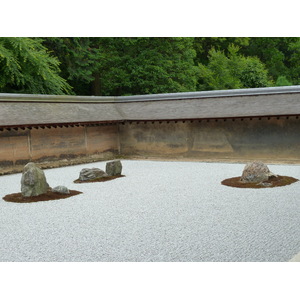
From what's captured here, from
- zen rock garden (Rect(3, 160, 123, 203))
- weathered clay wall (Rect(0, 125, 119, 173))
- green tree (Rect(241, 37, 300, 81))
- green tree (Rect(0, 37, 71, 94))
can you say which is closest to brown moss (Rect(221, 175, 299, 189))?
zen rock garden (Rect(3, 160, 123, 203))

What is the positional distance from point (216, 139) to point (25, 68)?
44.1 feet

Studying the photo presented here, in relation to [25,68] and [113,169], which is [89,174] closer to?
[113,169]

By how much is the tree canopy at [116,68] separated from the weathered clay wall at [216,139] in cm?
790

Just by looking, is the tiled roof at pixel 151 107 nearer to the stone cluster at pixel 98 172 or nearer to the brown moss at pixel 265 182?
the stone cluster at pixel 98 172

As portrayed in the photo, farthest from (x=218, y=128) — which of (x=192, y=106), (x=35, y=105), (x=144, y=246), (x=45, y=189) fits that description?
(x=144, y=246)

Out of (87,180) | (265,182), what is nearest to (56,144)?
(87,180)

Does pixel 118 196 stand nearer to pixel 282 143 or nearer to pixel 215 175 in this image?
pixel 215 175

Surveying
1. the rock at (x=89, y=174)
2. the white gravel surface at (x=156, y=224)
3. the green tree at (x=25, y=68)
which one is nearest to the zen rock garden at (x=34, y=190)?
the white gravel surface at (x=156, y=224)

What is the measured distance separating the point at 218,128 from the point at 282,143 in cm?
294

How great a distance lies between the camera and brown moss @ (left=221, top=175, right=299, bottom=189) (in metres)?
13.0

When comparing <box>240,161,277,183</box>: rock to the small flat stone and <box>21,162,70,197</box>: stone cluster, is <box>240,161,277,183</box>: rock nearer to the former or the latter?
the small flat stone

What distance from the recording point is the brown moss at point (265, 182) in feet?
42.7

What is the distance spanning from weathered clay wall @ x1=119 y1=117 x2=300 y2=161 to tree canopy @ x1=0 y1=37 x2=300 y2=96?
7905 mm

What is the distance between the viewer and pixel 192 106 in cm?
2083
